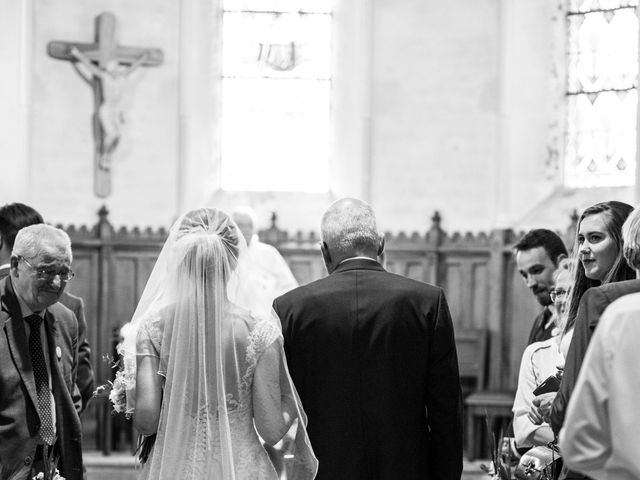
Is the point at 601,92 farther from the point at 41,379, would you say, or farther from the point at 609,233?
the point at 41,379

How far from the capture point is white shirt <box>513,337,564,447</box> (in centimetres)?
436

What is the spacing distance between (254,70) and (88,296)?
276 cm

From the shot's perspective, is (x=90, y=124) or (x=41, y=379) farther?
(x=90, y=124)

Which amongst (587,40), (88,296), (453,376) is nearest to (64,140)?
(88,296)

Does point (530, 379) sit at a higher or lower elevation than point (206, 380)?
lower

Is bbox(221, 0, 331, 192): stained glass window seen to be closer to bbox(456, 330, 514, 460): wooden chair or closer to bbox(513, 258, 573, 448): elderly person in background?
bbox(456, 330, 514, 460): wooden chair

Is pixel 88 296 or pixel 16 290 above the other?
pixel 16 290

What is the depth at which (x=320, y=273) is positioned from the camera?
10.9 m

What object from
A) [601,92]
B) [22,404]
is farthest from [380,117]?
[22,404]

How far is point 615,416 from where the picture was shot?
257 cm

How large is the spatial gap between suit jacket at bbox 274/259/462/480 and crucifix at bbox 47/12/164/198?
704 cm

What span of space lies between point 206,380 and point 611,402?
5.43 ft

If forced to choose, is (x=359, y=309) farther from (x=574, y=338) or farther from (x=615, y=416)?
(x=615, y=416)

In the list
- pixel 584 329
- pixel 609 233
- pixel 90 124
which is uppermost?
pixel 90 124
